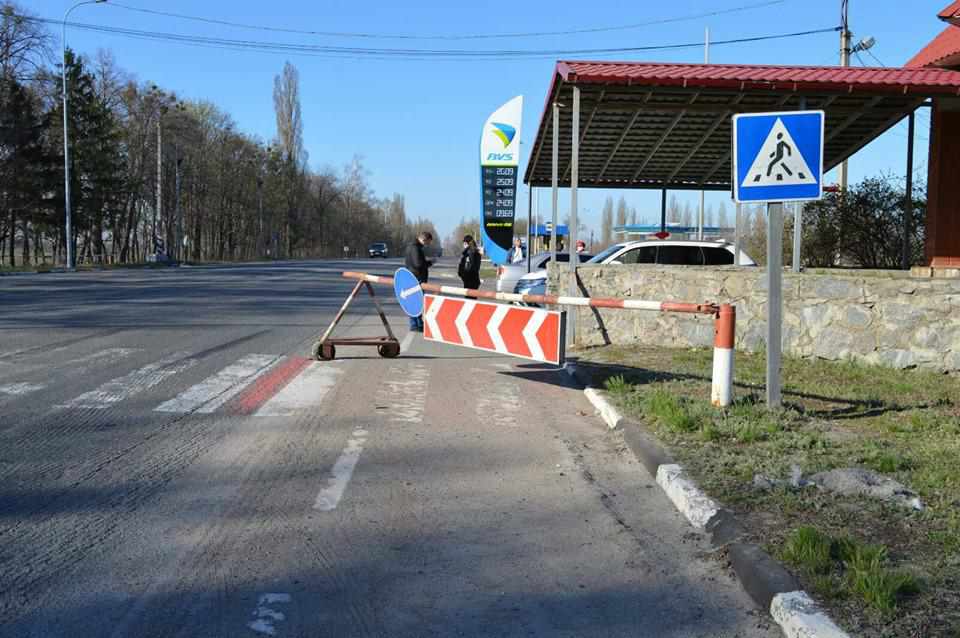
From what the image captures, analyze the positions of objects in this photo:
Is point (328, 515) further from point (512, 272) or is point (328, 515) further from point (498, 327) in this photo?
point (512, 272)

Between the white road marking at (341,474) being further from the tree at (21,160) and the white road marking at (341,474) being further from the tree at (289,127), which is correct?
the tree at (289,127)

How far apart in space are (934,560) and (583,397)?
5.27 m

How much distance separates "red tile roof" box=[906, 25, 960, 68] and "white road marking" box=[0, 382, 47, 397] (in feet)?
47.2

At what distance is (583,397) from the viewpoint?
30.0ft

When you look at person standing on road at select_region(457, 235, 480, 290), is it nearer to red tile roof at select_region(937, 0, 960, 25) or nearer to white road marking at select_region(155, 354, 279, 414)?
white road marking at select_region(155, 354, 279, 414)

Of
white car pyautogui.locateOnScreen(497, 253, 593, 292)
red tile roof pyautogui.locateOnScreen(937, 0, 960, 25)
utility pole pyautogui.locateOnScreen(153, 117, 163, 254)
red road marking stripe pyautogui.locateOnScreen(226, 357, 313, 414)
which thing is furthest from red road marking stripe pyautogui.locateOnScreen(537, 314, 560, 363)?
utility pole pyautogui.locateOnScreen(153, 117, 163, 254)

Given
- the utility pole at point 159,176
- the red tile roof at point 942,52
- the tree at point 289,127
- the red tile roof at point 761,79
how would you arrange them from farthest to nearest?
the tree at point 289,127 < the utility pole at point 159,176 < the red tile roof at point 942,52 < the red tile roof at point 761,79

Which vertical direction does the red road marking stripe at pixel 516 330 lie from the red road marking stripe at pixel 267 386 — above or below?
above

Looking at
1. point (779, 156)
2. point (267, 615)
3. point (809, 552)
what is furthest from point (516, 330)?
point (267, 615)

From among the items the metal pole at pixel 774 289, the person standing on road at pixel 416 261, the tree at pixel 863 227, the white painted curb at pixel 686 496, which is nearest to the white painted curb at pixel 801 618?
the white painted curb at pixel 686 496

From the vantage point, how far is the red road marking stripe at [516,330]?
9.05m

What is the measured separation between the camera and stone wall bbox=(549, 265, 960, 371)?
10109 millimetres

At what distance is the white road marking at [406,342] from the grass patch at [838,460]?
3.39m

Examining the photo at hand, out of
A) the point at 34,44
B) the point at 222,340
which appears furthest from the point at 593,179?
the point at 34,44
